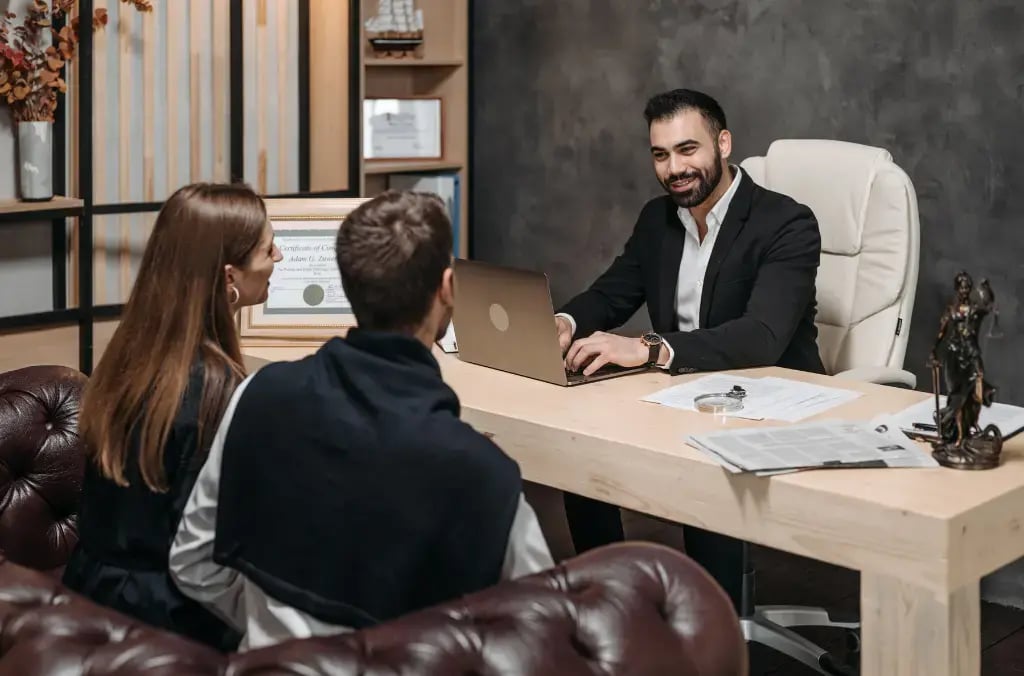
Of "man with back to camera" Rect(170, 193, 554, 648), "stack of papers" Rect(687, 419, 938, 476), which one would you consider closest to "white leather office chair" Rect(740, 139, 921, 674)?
"stack of papers" Rect(687, 419, 938, 476)

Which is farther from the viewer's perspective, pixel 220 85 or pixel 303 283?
pixel 220 85

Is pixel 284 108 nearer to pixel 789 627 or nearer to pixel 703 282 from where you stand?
pixel 703 282

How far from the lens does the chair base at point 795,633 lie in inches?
112

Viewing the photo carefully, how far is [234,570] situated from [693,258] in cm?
175

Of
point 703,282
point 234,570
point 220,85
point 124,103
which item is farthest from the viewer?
point 220,85

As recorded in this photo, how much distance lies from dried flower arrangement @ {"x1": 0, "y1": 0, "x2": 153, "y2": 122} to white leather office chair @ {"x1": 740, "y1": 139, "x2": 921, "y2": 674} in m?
1.94

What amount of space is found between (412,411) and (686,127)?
5.92 feet

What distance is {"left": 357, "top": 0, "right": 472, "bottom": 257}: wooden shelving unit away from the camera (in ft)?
15.5

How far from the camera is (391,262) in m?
1.62

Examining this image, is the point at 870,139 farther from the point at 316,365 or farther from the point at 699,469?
the point at 316,365

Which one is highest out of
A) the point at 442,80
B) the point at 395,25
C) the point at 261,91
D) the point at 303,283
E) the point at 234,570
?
the point at 395,25

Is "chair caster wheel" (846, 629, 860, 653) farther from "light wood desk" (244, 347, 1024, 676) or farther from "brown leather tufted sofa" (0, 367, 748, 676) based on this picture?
"brown leather tufted sofa" (0, 367, 748, 676)

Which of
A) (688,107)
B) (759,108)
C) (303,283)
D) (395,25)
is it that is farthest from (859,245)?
(395,25)

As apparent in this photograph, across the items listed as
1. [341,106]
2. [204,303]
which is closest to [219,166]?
[341,106]
